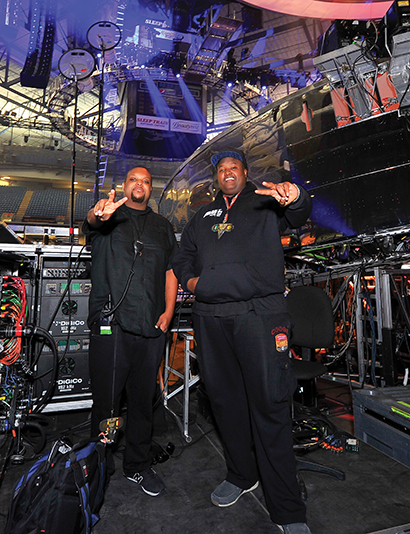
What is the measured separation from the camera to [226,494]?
1.81 metres

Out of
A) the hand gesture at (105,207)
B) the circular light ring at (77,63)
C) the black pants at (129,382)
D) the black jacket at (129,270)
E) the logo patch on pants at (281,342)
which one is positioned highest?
the circular light ring at (77,63)

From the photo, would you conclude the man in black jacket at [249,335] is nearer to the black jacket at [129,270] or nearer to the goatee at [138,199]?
the black jacket at [129,270]

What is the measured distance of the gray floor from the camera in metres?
1.62

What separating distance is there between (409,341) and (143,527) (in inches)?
128

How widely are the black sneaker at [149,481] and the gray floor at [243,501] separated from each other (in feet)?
0.11

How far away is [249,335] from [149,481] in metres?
1.08

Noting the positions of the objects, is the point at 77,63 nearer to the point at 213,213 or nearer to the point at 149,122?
the point at 213,213

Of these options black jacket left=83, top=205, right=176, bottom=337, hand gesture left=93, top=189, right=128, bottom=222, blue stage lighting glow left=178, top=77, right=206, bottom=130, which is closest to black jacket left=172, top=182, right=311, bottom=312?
black jacket left=83, top=205, right=176, bottom=337

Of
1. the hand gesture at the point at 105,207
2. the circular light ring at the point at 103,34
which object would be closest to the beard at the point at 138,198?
the hand gesture at the point at 105,207

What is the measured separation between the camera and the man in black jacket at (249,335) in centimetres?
159

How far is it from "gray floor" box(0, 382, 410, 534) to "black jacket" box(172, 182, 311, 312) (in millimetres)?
1084

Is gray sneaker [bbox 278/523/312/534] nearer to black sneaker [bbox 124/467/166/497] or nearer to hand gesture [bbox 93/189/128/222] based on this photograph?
black sneaker [bbox 124/467/166/497]

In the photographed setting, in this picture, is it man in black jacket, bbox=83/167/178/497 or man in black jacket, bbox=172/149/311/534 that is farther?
man in black jacket, bbox=83/167/178/497

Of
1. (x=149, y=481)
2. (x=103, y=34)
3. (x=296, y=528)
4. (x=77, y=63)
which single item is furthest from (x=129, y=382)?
(x=103, y=34)
